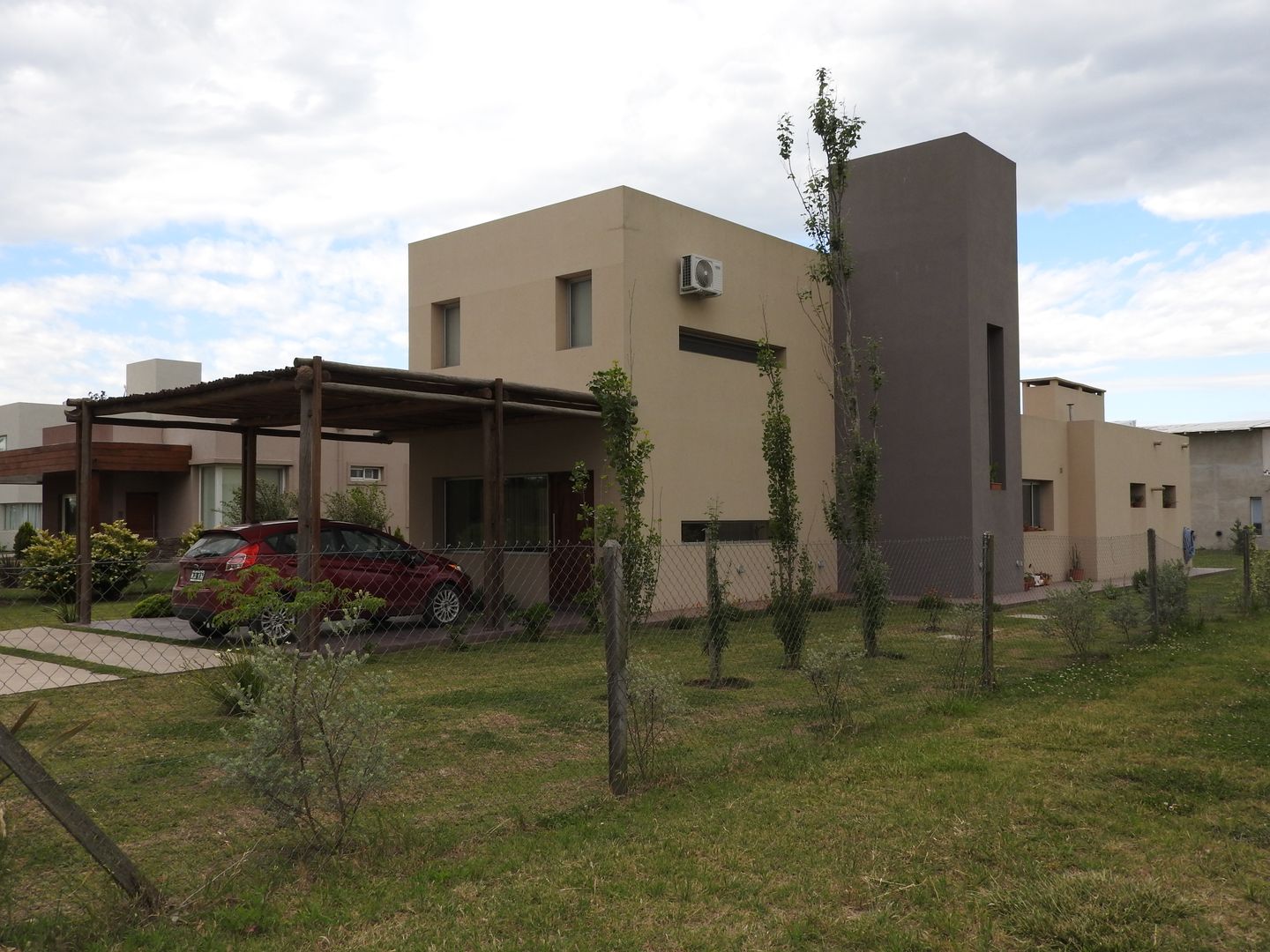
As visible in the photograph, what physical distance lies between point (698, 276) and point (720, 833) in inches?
447

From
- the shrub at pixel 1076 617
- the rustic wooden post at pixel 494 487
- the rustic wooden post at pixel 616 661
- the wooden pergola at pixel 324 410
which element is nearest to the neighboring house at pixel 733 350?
the wooden pergola at pixel 324 410

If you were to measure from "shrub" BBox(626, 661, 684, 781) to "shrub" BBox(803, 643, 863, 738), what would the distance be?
1356 mm

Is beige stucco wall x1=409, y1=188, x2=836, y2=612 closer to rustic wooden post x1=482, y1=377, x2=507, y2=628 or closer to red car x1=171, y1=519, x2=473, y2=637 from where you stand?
rustic wooden post x1=482, y1=377, x2=507, y2=628

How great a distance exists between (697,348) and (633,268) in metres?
2.00

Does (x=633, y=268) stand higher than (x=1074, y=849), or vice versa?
(x=633, y=268)

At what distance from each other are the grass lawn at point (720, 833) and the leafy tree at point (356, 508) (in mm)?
15640

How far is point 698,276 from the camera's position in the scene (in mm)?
15141

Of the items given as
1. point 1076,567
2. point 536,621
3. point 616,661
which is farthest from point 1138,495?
point 616,661

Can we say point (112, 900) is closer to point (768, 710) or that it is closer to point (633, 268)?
point (768, 710)

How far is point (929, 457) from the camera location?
18.0 meters

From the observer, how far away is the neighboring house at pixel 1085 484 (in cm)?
2173

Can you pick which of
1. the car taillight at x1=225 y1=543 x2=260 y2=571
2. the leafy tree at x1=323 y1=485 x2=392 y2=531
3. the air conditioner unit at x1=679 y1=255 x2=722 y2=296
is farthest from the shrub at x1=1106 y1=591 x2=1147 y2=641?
A: the leafy tree at x1=323 y1=485 x2=392 y2=531

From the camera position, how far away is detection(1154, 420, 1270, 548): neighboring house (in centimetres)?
3972

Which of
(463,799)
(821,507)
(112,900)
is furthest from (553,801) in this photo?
(821,507)
